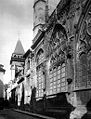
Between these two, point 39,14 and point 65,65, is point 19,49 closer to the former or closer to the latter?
point 39,14

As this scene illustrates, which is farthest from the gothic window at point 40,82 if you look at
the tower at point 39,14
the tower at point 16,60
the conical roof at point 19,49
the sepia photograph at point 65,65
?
the conical roof at point 19,49

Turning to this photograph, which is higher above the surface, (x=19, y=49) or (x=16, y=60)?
(x=19, y=49)

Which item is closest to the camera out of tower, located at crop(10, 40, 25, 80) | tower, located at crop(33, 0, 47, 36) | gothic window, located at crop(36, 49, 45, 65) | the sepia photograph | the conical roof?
the sepia photograph

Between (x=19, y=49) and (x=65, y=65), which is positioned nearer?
(x=65, y=65)

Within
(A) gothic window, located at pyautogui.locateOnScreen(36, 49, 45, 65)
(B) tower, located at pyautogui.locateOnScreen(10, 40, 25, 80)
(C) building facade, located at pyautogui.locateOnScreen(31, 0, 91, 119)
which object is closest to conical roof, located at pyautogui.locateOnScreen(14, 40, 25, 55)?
(B) tower, located at pyautogui.locateOnScreen(10, 40, 25, 80)

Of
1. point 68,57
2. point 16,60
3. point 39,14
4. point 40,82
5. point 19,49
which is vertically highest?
point 19,49

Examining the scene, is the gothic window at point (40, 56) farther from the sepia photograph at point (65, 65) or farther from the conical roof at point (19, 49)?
the conical roof at point (19, 49)

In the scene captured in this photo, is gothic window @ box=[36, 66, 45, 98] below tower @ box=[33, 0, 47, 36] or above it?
below

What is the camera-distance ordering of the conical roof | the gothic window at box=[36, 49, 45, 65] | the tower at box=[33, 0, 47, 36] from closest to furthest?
the gothic window at box=[36, 49, 45, 65], the tower at box=[33, 0, 47, 36], the conical roof

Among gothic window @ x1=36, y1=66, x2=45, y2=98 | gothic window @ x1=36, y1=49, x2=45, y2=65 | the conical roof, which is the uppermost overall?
the conical roof

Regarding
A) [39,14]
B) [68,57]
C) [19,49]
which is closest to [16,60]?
[19,49]

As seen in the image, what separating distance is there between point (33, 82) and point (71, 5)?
38.9 ft

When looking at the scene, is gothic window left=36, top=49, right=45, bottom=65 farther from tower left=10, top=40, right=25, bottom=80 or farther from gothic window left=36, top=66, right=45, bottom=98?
tower left=10, top=40, right=25, bottom=80

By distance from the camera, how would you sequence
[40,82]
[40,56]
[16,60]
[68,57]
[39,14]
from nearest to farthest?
[68,57]
[40,82]
[40,56]
[39,14]
[16,60]
